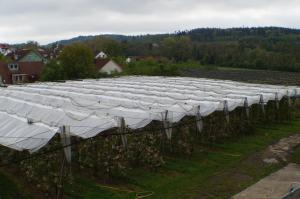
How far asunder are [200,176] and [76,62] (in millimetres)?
29819

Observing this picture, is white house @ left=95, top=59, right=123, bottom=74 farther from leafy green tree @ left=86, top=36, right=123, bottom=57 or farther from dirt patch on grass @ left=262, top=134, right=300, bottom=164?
dirt patch on grass @ left=262, top=134, right=300, bottom=164

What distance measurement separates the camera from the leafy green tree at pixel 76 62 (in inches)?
1495

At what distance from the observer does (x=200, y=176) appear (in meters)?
10.9

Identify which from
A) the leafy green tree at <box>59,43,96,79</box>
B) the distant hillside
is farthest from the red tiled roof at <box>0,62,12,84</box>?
the distant hillside

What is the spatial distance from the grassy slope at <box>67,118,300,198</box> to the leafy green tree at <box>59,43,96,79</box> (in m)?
25.7

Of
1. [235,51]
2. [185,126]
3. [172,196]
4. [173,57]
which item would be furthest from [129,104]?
[173,57]

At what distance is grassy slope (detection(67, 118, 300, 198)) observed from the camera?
9.71m

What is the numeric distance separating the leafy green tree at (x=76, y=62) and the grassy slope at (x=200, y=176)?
25.7 metres

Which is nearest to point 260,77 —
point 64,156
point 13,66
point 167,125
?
point 13,66

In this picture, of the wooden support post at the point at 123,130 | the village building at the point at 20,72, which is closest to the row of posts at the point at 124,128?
the wooden support post at the point at 123,130

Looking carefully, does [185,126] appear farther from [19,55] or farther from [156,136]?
[19,55]

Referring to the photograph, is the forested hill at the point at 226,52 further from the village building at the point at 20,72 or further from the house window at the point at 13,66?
the house window at the point at 13,66

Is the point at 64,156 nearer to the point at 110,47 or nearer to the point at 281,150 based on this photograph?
the point at 281,150

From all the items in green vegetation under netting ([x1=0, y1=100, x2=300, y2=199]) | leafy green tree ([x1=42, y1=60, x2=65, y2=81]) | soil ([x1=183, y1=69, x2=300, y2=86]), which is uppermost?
leafy green tree ([x1=42, y1=60, x2=65, y2=81])
